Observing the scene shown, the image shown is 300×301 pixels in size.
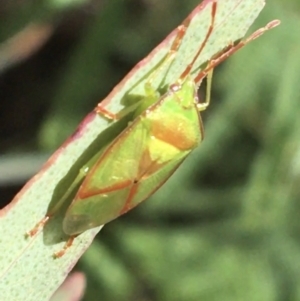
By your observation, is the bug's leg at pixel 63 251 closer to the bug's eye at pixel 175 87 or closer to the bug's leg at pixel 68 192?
the bug's leg at pixel 68 192

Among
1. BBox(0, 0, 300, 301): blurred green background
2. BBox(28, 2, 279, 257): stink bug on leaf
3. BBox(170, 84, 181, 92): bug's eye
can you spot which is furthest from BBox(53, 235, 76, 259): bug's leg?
BBox(0, 0, 300, 301): blurred green background

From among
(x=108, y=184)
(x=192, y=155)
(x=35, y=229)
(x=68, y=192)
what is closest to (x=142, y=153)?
(x=108, y=184)

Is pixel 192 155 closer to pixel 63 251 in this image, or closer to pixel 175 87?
pixel 175 87

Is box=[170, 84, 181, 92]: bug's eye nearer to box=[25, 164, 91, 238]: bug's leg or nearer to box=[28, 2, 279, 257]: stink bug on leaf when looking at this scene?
box=[28, 2, 279, 257]: stink bug on leaf

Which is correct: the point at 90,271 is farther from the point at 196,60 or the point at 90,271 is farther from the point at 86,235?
the point at 196,60

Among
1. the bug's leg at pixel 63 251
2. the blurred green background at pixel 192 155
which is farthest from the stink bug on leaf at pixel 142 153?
the blurred green background at pixel 192 155

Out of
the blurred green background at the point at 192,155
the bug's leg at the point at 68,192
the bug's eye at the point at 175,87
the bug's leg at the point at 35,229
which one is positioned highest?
the bug's leg at the point at 35,229

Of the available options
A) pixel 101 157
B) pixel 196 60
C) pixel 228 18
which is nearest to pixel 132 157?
pixel 101 157

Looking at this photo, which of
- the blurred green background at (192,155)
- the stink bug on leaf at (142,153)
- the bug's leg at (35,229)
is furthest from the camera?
the blurred green background at (192,155)
